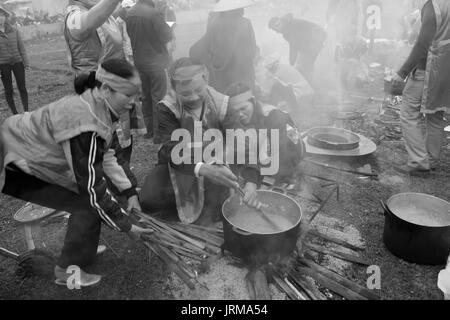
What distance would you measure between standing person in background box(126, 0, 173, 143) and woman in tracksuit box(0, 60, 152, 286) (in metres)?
3.03

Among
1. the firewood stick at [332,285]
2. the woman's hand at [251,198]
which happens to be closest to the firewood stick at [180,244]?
the woman's hand at [251,198]

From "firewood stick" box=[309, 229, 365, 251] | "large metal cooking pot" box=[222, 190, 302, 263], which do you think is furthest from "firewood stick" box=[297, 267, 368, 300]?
"firewood stick" box=[309, 229, 365, 251]

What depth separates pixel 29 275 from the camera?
3.25m

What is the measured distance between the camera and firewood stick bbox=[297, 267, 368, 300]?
2900 millimetres

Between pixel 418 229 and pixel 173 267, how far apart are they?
2.24 metres

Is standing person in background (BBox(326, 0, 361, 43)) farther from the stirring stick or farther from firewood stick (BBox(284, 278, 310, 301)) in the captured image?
firewood stick (BBox(284, 278, 310, 301))

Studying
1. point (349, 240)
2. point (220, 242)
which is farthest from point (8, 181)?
point (349, 240)

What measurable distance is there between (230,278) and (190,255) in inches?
18.0

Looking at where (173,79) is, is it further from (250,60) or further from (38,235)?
(250,60)

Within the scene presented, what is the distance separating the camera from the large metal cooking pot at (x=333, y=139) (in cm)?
520

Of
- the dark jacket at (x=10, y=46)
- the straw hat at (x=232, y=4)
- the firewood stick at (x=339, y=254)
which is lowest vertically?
the firewood stick at (x=339, y=254)

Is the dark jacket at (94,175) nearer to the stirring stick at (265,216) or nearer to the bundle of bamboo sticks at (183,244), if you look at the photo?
the bundle of bamboo sticks at (183,244)

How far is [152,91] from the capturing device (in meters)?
6.31

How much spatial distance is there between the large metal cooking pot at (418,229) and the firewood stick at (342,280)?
643 mm
